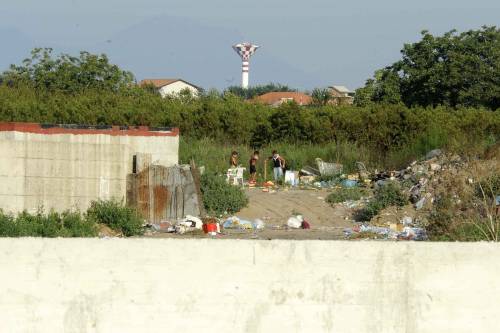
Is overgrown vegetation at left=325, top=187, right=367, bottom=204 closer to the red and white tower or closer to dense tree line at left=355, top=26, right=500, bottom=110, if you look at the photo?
dense tree line at left=355, top=26, right=500, bottom=110

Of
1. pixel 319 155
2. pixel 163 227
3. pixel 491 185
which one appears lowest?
pixel 163 227

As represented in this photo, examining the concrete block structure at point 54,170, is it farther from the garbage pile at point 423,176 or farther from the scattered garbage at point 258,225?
the garbage pile at point 423,176

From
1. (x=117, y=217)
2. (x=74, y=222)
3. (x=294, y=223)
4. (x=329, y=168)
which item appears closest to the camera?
(x=74, y=222)

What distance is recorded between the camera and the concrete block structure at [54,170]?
1986cm

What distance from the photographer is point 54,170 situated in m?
20.2

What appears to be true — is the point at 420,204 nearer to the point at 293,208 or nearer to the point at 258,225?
the point at 293,208

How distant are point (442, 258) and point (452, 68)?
169 ft

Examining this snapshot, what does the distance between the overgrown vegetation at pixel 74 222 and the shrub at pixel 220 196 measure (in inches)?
165

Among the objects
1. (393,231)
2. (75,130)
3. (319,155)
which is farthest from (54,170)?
(319,155)

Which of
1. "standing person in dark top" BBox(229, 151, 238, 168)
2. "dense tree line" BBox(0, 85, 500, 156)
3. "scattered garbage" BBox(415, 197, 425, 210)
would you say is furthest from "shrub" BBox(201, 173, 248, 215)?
"dense tree line" BBox(0, 85, 500, 156)

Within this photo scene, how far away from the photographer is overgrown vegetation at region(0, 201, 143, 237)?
46.3 ft

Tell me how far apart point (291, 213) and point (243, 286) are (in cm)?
1764

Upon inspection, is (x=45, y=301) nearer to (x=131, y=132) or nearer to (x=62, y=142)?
(x=62, y=142)

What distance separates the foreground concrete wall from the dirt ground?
41.1 ft
